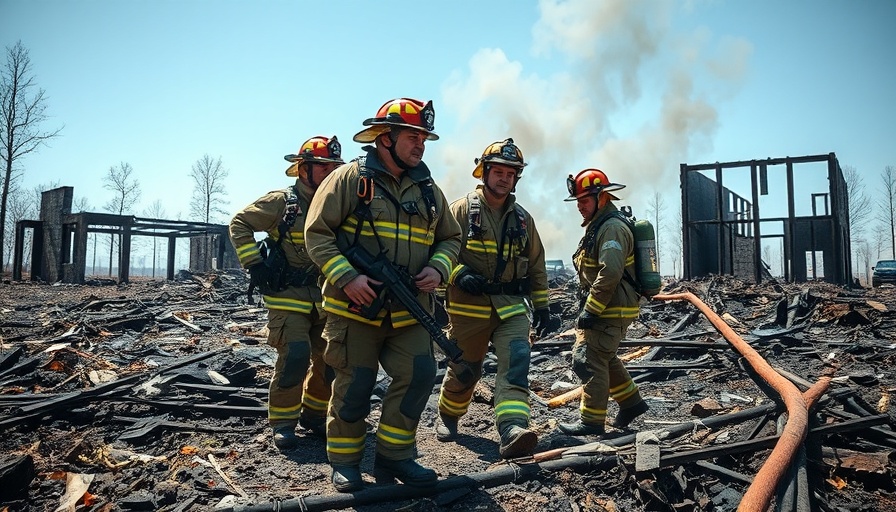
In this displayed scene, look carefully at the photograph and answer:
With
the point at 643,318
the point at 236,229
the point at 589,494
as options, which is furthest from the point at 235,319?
the point at 589,494

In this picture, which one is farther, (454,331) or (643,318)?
(643,318)

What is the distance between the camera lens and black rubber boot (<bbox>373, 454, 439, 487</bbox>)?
2.90m

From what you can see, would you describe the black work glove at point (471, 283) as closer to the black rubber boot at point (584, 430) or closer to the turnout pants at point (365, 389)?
the turnout pants at point (365, 389)

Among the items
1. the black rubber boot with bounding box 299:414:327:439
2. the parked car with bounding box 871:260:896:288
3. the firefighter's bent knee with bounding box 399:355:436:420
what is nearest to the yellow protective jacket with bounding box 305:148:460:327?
the firefighter's bent knee with bounding box 399:355:436:420

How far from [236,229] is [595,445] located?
10.4 ft

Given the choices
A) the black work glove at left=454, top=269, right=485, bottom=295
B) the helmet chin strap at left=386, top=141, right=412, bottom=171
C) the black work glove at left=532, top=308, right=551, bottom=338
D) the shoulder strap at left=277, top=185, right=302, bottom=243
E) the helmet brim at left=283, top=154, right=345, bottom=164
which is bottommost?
the black work glove at left=532, top=308, right=551, bottom=338


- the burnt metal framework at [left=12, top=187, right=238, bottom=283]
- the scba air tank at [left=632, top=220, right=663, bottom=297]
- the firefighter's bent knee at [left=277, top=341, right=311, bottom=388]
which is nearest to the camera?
the firefighter's bent knee at [left=277, top=341, right=311, bottom=388]

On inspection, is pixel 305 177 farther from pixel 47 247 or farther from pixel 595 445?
pixel 47 247

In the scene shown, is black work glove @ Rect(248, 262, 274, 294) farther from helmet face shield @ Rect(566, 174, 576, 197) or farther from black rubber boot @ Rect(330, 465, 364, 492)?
helmet face shield @ Rect(566, 174, 576, 197)

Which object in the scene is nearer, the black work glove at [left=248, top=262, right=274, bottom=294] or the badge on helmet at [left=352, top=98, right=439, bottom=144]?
the badge on helmet at [left=352, top=98, right=439, bottom=144]

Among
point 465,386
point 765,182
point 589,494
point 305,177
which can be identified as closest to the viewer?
point 589,494

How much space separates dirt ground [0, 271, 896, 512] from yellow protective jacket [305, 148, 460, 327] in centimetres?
116

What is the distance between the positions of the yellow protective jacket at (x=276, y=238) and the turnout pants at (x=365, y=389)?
1175 millimetres

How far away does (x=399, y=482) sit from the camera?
3217mm
